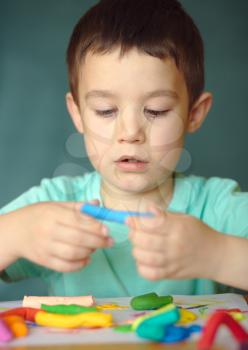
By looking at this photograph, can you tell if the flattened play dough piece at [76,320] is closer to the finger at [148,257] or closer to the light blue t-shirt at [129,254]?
the finger at [148,257]

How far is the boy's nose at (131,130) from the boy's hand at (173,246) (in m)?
0.16

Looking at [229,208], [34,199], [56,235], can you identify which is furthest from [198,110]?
[56,235]

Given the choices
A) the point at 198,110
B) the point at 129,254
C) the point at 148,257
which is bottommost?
the point at 129,254

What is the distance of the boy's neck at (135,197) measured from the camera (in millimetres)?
963

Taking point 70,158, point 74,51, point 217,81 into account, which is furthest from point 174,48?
point 70,158

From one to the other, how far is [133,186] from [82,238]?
0.24 m

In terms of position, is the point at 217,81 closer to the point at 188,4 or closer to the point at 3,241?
the point at 188,4

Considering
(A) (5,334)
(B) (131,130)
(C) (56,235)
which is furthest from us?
(B) (131,130)

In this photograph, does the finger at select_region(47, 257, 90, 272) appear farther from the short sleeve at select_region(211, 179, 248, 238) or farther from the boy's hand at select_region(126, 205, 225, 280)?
the short sleeve at select_region(211, 179, 248, 238)

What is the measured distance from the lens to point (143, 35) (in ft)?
2.76

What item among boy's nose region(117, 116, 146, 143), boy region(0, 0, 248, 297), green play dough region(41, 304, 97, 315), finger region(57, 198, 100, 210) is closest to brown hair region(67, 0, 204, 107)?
boy region(0, 0, 248, 297)

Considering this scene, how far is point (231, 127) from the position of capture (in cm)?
133

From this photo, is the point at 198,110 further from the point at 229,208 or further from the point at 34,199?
the point at 34,199

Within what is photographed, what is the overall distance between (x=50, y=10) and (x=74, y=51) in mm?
417
